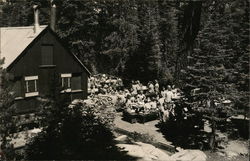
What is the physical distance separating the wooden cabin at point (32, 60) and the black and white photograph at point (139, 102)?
0.07 m

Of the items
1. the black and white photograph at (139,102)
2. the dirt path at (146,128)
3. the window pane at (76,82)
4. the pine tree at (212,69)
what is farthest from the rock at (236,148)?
the window pane at (76,82)

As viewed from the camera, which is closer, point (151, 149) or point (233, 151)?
point (151, 149)

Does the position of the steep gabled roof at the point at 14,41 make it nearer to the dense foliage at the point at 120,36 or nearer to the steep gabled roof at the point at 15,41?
the steep gabled roof at the point at 15,41

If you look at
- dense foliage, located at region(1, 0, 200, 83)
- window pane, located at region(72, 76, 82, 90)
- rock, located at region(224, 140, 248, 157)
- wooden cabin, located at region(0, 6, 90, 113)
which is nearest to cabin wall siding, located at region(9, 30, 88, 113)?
wooden cabin, located at region(0, 6, 90, 113)

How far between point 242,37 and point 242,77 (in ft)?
9.36

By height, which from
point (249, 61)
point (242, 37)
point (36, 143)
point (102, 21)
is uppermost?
point (102, 21)

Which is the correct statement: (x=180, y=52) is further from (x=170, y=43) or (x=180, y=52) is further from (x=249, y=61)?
(x=170, y=43)

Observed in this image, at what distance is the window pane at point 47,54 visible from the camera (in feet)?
75.3

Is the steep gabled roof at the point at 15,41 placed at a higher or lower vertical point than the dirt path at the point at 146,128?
higher

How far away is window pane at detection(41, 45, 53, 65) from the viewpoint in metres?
23.0

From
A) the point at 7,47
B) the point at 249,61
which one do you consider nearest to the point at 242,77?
the point at 249,61

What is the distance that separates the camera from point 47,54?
915 inches

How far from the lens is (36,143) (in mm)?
13703

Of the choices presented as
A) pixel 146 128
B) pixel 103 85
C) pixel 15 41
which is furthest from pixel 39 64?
pixel 103 85
